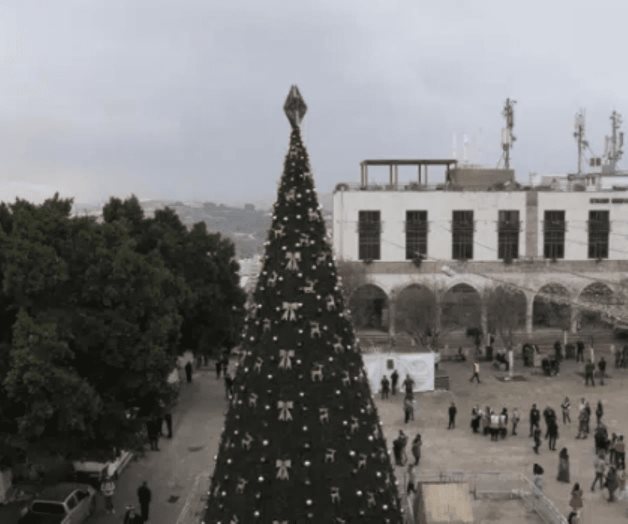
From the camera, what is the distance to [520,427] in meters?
20.8

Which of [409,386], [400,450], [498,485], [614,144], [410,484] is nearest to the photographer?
[410,484]

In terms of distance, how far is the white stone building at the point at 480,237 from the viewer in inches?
1405

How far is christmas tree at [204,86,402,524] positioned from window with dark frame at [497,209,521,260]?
2920 cm

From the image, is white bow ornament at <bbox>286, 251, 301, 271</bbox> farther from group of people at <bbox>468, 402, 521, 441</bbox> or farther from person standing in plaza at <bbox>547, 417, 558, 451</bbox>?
group of people at <bbox>468, 402, 521, 441</bbox>

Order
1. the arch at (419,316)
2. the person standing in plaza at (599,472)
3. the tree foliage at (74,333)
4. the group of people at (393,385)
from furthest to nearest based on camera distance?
the arch at (419,316) → the group of people at (393,385) → the person standing in plaza at (599,472) → the tree foliage at (74,333)

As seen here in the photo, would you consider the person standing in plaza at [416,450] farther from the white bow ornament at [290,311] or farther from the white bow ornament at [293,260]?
the white bow ornament at [293,260]

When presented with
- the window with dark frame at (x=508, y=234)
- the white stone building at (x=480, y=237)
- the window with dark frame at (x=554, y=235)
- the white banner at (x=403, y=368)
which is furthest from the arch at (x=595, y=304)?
the white banner at (x=403, y=368)

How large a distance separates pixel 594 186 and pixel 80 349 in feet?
105

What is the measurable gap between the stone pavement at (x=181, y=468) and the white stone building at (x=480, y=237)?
13.7 meters

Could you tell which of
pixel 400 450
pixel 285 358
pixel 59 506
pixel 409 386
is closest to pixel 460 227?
pixel 409 386

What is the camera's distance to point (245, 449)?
7.70m

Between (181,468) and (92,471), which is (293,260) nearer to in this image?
(92,471)

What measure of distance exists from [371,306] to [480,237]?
21.2 ft

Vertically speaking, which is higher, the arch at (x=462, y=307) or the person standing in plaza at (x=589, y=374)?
the arch at (x=462, y=307)
